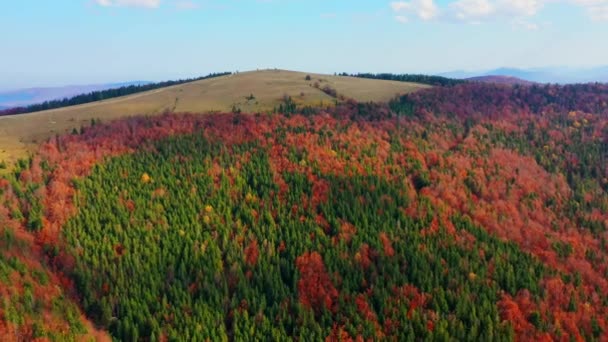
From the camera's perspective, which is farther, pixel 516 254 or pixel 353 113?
pixel 353 113

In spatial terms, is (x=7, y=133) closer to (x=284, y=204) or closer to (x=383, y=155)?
(x=284, y=204)

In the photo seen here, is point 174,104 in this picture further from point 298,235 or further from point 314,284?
point 314,284

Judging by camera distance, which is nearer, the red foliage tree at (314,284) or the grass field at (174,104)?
the red foliage tree at (314,284)

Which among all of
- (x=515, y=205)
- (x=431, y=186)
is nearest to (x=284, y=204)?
(x=431, y=186)

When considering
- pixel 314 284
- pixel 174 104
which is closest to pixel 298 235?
pixel 314 284

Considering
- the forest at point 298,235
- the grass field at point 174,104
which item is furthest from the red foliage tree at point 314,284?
the grass field at point 174,104

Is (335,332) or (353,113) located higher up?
(353,113)

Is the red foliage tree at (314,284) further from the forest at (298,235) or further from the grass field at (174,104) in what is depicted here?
the grass field at (174,104)
